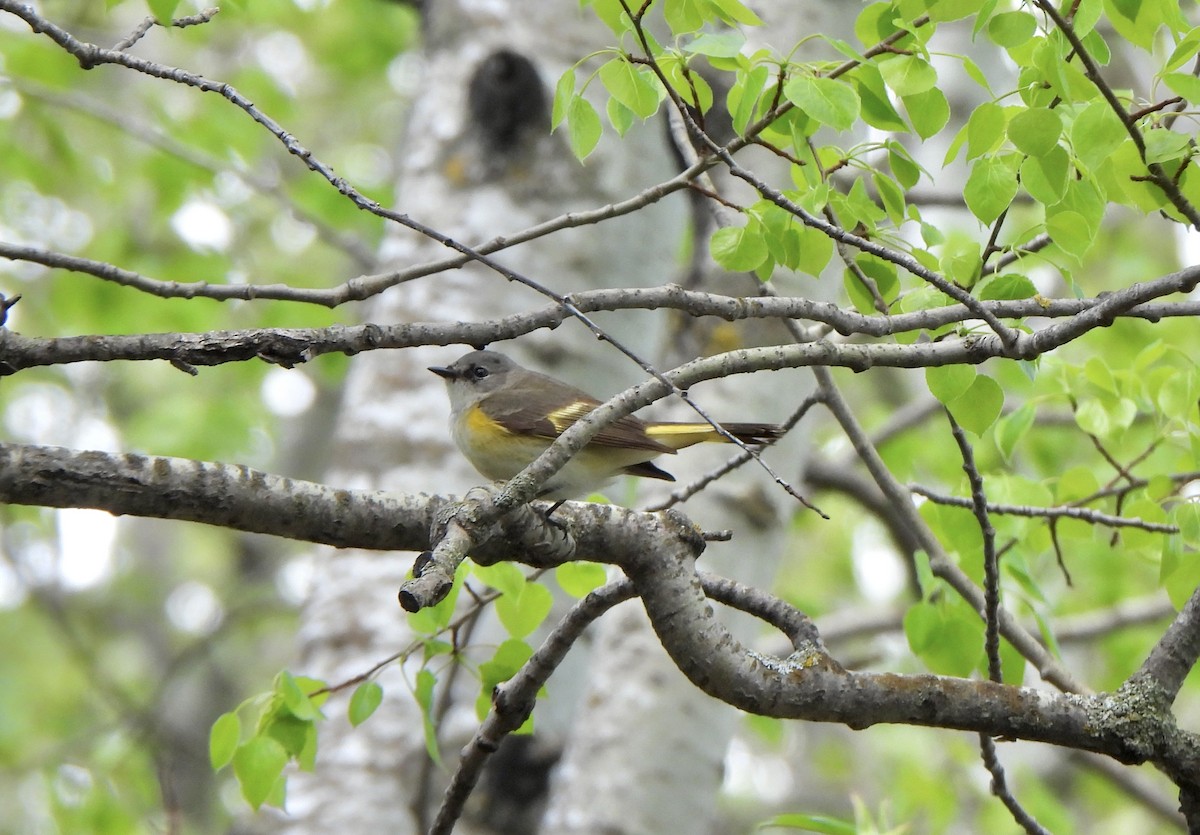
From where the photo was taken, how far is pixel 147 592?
13.3 metres

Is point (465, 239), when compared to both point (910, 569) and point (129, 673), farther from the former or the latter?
point (129, 673)

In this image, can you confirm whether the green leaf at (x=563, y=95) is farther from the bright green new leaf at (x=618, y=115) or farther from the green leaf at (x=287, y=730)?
the green leaf at (x=287, y=730)

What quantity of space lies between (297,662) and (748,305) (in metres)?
2.85

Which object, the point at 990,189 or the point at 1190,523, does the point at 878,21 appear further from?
the point at 1190,523

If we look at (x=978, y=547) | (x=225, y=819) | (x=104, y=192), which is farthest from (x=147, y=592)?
(x=978, y=547)

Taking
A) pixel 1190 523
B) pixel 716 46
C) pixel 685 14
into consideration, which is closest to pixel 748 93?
pixel 716 46

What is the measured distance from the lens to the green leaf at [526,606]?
9.33 ft

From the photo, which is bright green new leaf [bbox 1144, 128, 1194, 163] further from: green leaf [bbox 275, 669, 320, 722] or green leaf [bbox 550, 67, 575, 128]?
green leaf [bbox 275, 669, 320, 722]

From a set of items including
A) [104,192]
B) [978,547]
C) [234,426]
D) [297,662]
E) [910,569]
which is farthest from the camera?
[234,426]

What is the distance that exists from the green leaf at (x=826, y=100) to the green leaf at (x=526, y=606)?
1.35 metres

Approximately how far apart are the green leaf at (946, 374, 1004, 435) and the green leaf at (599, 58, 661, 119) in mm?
903

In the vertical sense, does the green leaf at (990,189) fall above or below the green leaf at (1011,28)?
below

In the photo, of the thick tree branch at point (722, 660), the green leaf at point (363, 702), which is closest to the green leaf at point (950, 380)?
the thick tree branch at point (722, 660)

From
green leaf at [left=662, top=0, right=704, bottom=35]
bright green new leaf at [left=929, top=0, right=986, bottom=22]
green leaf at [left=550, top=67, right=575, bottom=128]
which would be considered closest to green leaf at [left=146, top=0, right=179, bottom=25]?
green leaf at [left=550, top=67, right=575, bottom=128]
